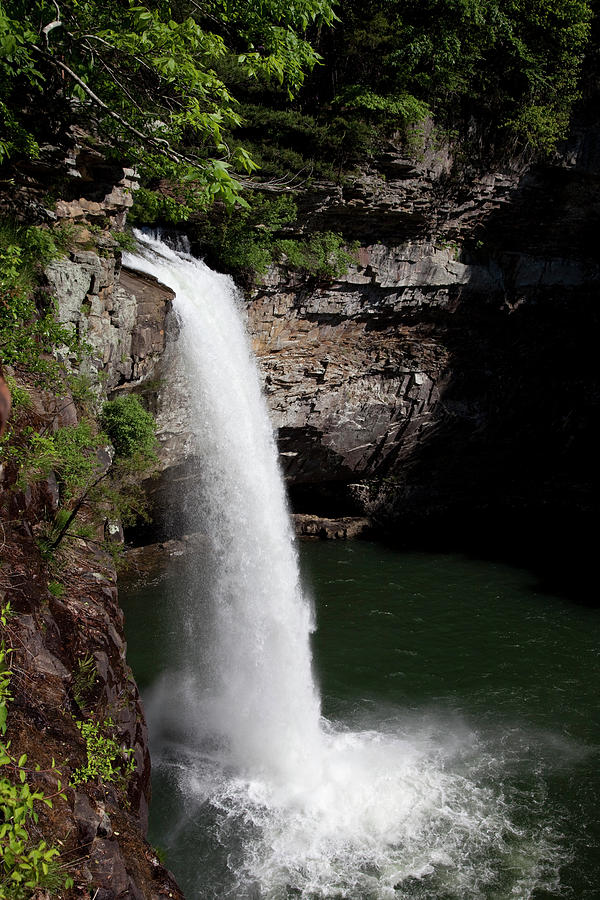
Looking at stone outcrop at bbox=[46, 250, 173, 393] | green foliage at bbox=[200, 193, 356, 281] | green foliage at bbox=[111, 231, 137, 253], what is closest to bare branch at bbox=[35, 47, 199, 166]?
stone outcrop at bbox=[46, 250, 173, 393]

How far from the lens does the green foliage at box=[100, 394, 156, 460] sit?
8.73 meters

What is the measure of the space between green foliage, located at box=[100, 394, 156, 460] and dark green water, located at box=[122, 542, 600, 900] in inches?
193

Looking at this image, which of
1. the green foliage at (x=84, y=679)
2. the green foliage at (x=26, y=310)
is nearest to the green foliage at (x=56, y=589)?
the green foliage at (x=84, y=679)

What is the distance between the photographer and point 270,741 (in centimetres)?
894

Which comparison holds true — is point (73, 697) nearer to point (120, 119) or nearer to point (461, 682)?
point (120, 119)

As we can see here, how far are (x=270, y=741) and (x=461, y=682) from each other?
14.8ft

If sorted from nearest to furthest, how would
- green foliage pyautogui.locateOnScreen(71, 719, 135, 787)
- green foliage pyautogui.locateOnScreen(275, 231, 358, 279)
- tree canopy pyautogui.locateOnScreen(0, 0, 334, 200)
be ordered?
green foliage pyautogui.locateOnScreen(71, 719, 135, 787), tree canopy pyautogui.locateOnScreen(0, 0, 334, 200), green foliage pyautogui.locateOnScreen(275, 231, 358, 279)

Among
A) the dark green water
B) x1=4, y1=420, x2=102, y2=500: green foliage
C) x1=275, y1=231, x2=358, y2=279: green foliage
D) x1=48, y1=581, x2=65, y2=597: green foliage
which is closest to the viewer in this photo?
x1=48, y1=581, x2=65, y2=597: green foliage

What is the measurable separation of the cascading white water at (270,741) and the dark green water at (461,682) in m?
0.12

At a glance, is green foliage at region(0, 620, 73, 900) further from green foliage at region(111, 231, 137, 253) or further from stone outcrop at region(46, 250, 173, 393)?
green foliage at region(111, 231, 137, 253)

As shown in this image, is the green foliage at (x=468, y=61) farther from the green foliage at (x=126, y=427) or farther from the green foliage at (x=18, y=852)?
the green foliage at (x=18, y=852)

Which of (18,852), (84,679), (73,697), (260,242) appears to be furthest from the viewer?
(260,242)

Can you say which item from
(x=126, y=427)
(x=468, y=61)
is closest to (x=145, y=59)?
(x=126, y=427)

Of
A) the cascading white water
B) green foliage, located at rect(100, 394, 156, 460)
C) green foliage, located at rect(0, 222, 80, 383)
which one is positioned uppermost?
green foliage, located at rect(0, 222, 80, 383)
